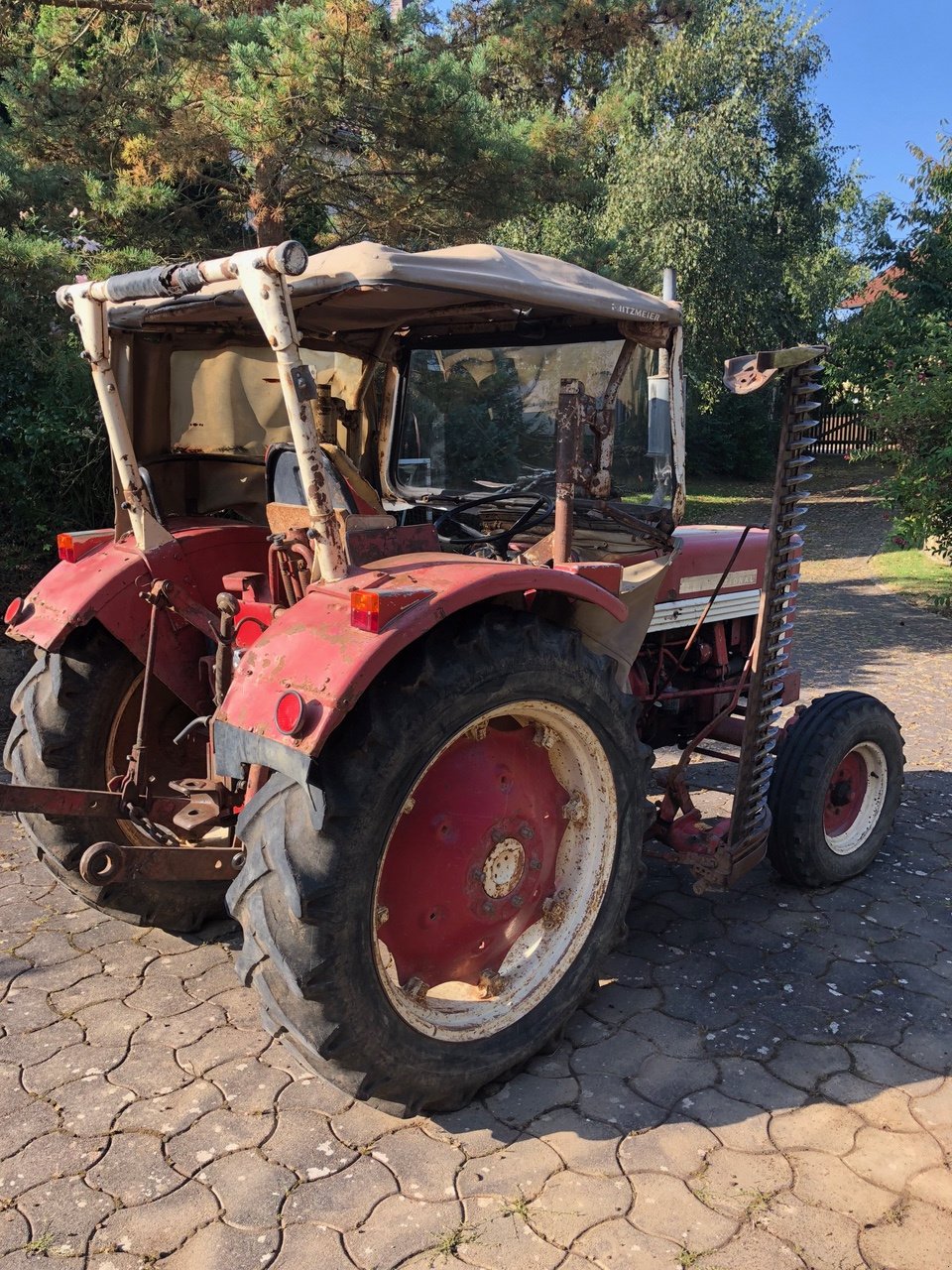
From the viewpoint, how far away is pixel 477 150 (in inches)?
293

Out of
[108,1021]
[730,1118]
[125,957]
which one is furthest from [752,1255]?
[125,957]

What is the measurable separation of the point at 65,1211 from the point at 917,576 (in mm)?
12077

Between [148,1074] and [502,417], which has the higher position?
[502,417]

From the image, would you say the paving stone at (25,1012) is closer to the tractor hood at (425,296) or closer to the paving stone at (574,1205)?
the paving stone at (574,1205)

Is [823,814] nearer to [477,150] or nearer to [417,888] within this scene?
[417,888]

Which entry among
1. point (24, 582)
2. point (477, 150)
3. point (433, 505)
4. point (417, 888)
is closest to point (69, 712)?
point (417, 888)

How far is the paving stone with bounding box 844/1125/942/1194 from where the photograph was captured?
2395 millimetres

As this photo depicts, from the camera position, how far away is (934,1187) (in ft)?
7.75

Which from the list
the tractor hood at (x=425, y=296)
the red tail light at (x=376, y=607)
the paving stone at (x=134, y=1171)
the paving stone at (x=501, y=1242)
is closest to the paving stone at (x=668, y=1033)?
the paving stone at (x=501, y=1242)

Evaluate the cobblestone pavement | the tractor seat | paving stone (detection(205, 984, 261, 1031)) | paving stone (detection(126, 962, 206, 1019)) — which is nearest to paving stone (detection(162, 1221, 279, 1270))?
the cobblestone pavement

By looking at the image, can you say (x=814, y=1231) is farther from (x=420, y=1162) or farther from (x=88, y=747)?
(x=88, y=747)

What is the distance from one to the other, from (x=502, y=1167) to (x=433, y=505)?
2.39m

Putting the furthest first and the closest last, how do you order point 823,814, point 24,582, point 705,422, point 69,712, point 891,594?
point 705,422, point 891,594, point 24,582, point 823,814, point 69,712

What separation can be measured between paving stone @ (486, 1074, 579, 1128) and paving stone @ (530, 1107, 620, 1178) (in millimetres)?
30
